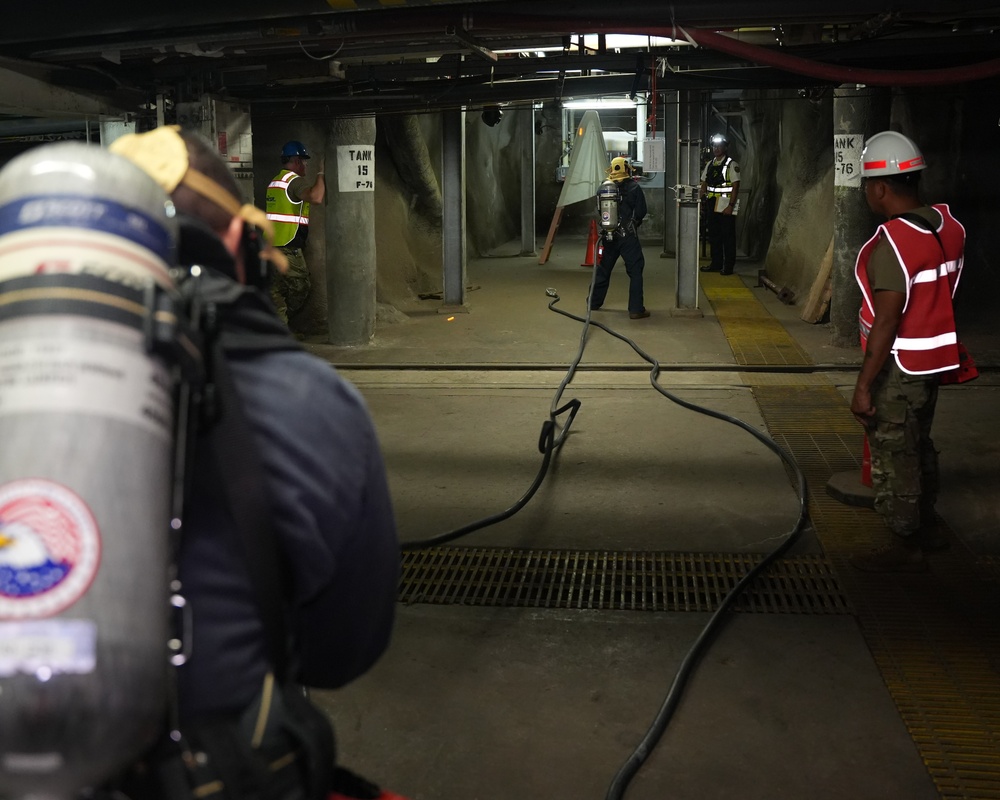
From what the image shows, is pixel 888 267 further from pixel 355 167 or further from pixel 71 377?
pixel 355 167

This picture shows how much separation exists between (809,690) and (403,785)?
1.48 metres

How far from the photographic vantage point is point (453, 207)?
1136cm

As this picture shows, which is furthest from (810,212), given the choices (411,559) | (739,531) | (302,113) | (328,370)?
(328,370)

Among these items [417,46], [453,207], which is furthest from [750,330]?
[417,46]

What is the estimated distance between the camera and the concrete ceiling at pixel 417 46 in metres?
4.50

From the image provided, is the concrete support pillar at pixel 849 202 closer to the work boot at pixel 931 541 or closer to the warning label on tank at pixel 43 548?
the work boot at pixel 931 541

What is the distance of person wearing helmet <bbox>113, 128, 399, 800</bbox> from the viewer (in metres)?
1.31

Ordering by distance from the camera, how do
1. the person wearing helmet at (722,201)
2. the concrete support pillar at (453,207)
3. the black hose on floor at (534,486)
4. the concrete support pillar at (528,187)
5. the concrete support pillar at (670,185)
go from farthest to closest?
the concrete support pillar at (528,187) < the concrete support pillar at (670,185) < the person wearing helmet at (722,201) < the concrete support pillar at (453,207) < the black hose on floor at (534,486)

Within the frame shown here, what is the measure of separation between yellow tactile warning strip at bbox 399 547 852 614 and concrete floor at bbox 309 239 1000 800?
0.09 metres

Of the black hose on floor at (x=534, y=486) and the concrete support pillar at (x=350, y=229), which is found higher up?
the concrete support pillar at (x=350, y=229)

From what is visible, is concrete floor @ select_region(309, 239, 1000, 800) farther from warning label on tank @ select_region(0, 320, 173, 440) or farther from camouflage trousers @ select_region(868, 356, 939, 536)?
warning label on tank @ select_region(0, 320, 173, 440)

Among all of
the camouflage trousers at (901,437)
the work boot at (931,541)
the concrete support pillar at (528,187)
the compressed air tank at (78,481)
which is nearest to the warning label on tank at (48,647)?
the compressed air tank at (78,481)

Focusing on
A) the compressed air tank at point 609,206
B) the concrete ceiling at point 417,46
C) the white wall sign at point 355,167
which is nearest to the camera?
the concrete ceiling at point 417,46

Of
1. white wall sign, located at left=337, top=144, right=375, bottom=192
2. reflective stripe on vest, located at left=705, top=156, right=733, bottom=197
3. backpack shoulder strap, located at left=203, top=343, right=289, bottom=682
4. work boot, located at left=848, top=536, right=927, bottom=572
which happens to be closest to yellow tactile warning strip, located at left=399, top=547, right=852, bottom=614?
work boot, located at left=848, top=536, right=927, bottom=572
